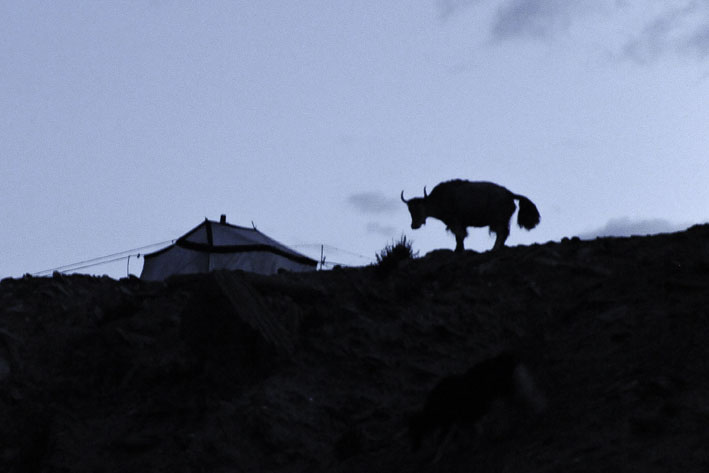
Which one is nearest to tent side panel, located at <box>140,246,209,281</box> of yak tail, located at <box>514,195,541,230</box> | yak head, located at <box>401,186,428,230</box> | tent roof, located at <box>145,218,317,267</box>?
tent roof, located at <box>145,218,317,267</box>

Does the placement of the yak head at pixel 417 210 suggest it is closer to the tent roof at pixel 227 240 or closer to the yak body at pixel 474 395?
the tent roof at pixel 227 240

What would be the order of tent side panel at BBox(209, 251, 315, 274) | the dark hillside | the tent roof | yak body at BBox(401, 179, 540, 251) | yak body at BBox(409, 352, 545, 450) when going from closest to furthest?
1. the dark hillside
2. yak body at BBox(409, 352, 545, 450)
3. yak body at BBox(401, 179, 540, 251)
4. tent side panel at BBox(209, 251, 315, 274)
5. the tent roof

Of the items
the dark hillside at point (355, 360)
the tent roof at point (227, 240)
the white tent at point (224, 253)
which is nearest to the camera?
the dark hillside at point (355, 360)

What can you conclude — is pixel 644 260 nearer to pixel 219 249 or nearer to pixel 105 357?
pixel 105 357

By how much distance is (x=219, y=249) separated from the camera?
1025 inches

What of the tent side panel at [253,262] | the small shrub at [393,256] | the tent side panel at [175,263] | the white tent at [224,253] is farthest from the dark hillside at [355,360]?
the tent side panel at [175,263]

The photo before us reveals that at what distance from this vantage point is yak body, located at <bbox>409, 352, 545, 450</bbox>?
9.90m

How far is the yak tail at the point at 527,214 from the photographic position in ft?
64.3

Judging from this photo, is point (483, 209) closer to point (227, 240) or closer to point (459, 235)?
point (459, 235)

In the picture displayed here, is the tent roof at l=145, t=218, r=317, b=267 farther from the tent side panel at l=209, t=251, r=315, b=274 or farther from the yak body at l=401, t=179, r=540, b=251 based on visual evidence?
the yak body at l=401, t=179, r=540, b=251

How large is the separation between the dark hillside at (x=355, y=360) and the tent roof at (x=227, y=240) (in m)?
9.92

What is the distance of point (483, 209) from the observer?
1952cm

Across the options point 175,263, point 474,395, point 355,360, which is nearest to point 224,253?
point 175,263

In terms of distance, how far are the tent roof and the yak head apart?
20.7 feet
